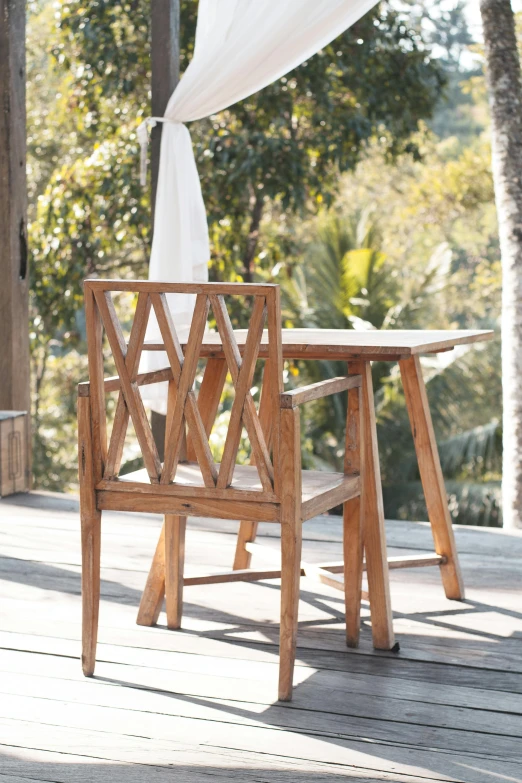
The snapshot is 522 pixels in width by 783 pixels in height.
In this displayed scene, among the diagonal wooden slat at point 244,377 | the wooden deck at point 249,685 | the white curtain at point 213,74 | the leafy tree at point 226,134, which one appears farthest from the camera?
the leafy tree at point 226,134

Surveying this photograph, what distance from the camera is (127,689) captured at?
1.99 meters

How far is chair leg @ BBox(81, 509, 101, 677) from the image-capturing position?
204 cm

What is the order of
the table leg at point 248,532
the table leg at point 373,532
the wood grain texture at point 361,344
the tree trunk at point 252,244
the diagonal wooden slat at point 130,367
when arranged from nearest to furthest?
the diagonal wooden slat at point 130,367, the wood grain texture at point 361,344, the table leg at point 373,532, the table leg at point 248,532, the tree trunk at point 252,244

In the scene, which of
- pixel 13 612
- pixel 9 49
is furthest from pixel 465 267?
pixel 13 612

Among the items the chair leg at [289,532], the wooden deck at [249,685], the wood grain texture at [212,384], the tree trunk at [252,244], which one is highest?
the tree trunk at [252,244]

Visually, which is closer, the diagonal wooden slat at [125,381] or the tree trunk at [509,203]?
the diagonal wooden slat at [125,381]

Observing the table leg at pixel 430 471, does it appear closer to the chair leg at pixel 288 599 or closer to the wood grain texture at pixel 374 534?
the wood grain texture at pixel 374 534

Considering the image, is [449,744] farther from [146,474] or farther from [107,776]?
[146,474]

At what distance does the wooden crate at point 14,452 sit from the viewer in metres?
3.71

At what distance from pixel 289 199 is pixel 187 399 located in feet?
11.9

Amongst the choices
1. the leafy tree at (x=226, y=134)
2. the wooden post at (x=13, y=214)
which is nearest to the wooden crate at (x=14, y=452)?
the wooden post at (x=13, y=214)

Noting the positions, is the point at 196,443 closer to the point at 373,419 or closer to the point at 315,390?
the point at 315,390

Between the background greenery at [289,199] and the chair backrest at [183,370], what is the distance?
3.22 metres

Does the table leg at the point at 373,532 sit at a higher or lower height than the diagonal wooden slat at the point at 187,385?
lower
